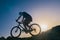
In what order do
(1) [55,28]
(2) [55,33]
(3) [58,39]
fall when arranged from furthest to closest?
(1) [55,28] → (2) [55,33] → (3) [58,39]

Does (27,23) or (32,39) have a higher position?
(27,23)

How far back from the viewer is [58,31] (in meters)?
22.2

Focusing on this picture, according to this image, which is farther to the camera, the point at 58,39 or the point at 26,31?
the point at 26,31

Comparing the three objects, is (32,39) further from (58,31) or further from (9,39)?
(58,31)

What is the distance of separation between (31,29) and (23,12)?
7.42 ft

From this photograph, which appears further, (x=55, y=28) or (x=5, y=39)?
(x=55, y=28)

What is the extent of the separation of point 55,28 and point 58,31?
146cm

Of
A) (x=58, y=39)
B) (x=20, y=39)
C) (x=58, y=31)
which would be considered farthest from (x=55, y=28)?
(x=20, y=39)

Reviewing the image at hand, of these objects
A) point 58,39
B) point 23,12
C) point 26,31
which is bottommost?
point 58,39

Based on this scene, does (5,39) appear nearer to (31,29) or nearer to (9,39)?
(9,39)

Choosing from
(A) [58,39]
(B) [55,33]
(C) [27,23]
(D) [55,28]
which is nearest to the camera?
(A) [58,39]

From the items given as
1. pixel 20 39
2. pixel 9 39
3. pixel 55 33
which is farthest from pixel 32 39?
pixel 55 33

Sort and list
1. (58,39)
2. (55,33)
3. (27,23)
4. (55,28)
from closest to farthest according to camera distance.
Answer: (58,39), (27,23), (55,33), (55,28)

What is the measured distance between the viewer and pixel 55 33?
22125 millimetres
